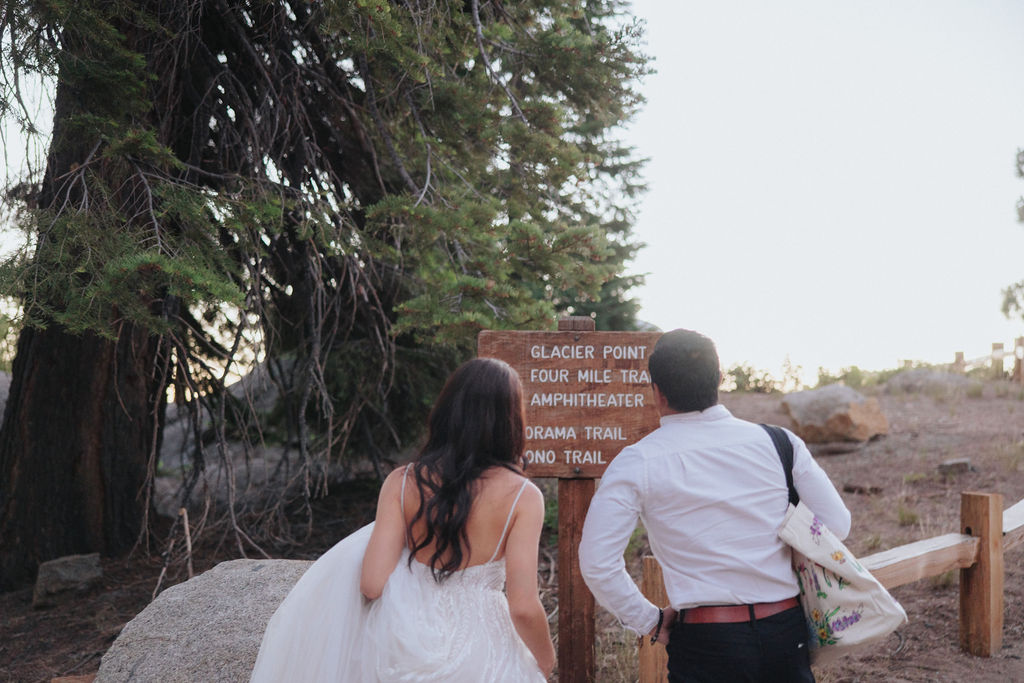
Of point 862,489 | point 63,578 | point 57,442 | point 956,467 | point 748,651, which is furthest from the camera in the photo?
point 956,467

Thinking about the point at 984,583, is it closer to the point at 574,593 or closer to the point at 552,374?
the point at 574,593

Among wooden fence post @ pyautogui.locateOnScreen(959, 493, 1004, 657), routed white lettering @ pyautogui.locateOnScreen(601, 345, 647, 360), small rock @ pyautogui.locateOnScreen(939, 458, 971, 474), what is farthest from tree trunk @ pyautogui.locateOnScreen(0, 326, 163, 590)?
small rock @ pyautogui.locateOnScreen(939, 458, 971, 474)

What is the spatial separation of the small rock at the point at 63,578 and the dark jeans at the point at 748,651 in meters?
6.18

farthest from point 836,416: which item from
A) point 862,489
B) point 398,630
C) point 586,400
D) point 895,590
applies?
point 398,630

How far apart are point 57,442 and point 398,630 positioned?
6.14 m

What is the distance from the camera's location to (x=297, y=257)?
7.66 metres

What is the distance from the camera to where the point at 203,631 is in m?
4.15

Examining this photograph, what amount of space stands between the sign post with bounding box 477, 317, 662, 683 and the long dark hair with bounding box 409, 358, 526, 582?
1339 millimetres

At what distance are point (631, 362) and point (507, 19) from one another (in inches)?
134

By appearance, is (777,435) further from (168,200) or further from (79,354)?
(79,354)

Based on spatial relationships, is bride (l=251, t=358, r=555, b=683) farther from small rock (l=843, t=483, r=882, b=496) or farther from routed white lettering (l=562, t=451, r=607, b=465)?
small rock (l=843, t=483, r=882, b=496)

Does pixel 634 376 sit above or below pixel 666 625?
above

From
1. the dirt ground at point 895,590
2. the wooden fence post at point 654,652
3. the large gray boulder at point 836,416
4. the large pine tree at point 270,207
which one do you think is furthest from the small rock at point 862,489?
the wooden fence post at point 654,652

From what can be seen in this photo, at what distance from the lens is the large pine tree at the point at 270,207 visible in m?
4.82
